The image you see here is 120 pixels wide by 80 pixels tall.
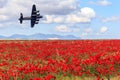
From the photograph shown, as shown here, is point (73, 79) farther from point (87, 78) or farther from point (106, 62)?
point (106, 62)

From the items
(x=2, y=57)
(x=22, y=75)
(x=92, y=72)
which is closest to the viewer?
(x=22, y=75)

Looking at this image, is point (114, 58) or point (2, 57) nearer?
point (114, 58)

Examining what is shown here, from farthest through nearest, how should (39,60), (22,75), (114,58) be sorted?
(39,60) < (114,58) < (22,75)

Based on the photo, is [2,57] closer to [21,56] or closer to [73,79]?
[21,56]

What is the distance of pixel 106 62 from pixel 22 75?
17.7 feet

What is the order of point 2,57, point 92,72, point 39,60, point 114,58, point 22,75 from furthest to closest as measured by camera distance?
point 2,57 → point 39,60 → point 114,58 → point 92,72 → point 22,75

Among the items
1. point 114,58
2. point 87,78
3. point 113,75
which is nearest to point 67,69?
point 87,78

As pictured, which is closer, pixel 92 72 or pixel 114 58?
pixel 92 72

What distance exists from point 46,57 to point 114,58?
5.28 m

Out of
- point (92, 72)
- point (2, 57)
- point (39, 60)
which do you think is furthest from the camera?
point (2, 57)

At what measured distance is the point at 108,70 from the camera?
18.8 metres

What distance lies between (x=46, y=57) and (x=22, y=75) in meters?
8.16

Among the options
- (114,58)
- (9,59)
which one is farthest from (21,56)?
(114,58)

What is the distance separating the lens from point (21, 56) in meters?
25.7
